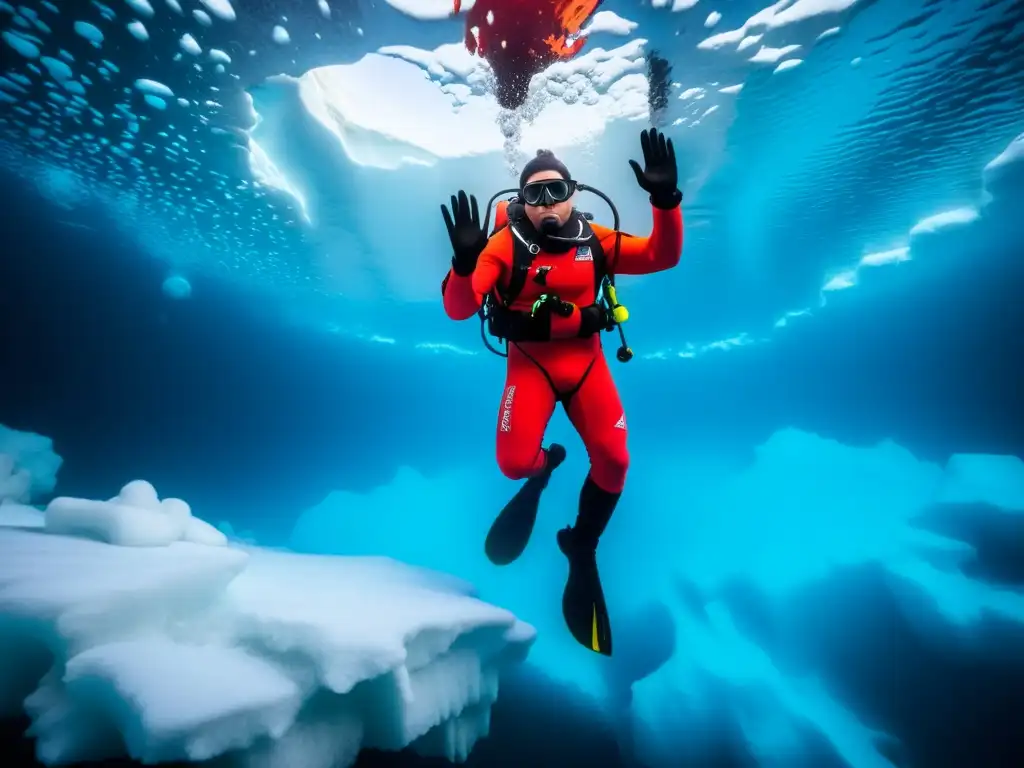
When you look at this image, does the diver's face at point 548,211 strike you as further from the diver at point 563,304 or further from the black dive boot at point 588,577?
the black dive boot at point 588,577

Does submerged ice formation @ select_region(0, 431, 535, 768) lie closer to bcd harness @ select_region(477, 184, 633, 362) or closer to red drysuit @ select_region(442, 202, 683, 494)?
red drysuit @ select_region(442, 202, 683, 494)

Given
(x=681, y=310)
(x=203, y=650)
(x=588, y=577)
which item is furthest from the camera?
(x=681, y=310)

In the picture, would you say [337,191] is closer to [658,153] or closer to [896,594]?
[658,153]

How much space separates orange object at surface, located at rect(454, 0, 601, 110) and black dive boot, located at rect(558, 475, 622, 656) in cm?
586

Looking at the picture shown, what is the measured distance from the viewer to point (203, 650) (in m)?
3.58

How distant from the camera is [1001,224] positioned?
11.8 metres

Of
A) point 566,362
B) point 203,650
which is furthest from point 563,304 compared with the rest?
point 203,650

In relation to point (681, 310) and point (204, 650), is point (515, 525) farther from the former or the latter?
point (681, 310)

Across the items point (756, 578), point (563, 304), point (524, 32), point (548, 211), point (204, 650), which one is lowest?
point (756, 578)

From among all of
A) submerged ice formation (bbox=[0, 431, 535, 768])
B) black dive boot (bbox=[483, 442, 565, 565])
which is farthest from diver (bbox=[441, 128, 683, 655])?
submerged ice formation (bbox=[0, 431, 535, 768])

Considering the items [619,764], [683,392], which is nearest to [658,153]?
[619,764]

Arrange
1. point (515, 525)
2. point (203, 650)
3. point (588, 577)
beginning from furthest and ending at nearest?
1. point (515, 525)
2. point (588, 577)
3. point (203, 650)

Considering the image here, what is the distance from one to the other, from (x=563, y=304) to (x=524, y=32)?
495 cm

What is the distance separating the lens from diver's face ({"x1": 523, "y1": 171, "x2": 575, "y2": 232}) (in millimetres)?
3384
